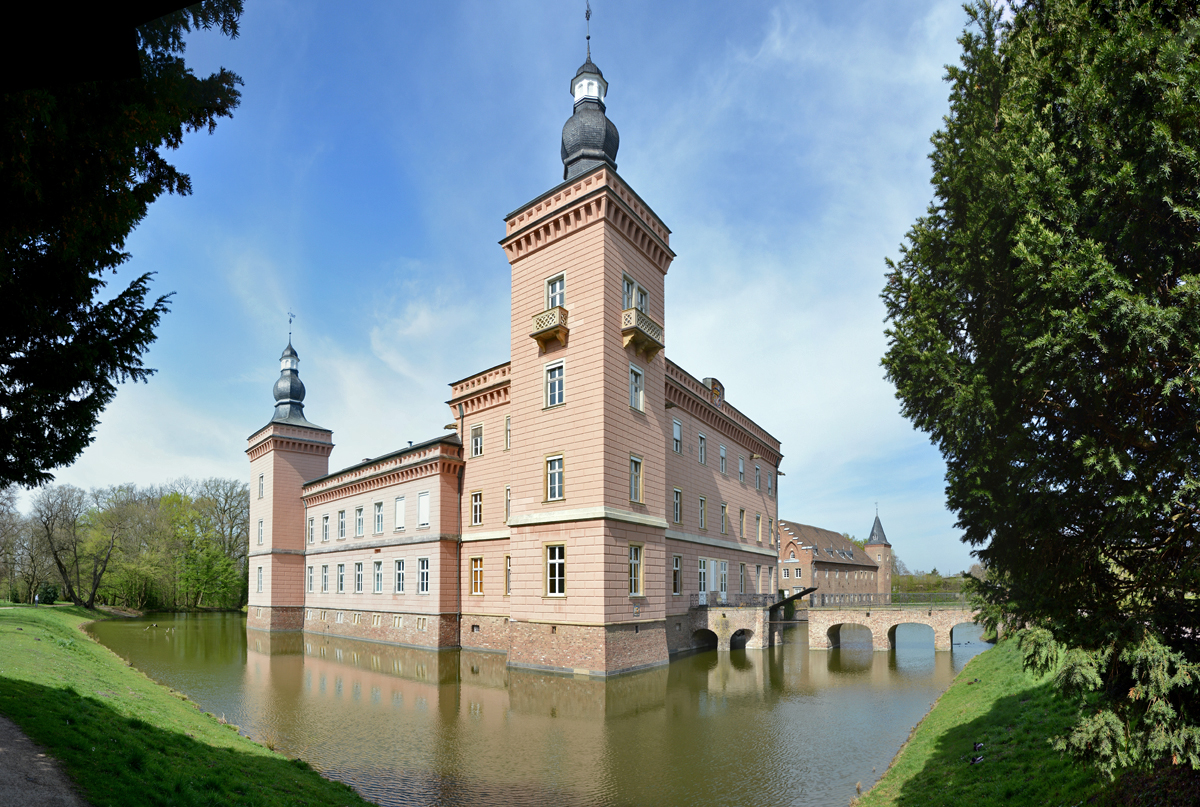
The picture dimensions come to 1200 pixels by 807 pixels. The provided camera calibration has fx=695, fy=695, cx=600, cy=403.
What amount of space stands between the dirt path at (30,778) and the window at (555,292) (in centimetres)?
2027

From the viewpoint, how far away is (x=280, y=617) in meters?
44.5

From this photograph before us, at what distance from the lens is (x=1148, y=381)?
279 inches

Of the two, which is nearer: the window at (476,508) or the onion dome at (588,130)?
the onion dome at (588,130)

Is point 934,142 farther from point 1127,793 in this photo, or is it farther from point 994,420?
point 1127,793

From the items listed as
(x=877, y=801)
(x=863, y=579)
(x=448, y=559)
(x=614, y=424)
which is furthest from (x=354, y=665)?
(x=863, y=579)

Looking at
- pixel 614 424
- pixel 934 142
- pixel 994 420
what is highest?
pixel 934 142

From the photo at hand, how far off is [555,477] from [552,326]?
5634 millimetres

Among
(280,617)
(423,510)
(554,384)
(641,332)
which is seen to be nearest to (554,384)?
(554,384)

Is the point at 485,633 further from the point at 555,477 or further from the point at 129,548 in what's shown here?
the point at 129,548

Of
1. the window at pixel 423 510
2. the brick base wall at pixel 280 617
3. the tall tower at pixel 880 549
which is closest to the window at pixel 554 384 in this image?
the window at pixel 423 510

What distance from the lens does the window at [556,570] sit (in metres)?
24.8

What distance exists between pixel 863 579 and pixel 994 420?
8016 cm

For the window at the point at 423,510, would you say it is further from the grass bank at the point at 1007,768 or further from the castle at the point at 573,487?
the grass bank at the point at 1007,768

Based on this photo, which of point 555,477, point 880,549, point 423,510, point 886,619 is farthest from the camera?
point 880,549
